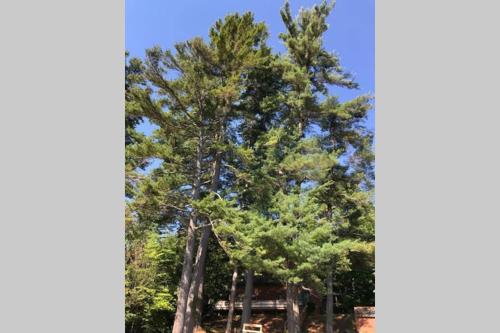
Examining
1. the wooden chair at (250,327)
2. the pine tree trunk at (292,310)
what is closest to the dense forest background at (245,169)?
the pine tree trunk at (292,310)

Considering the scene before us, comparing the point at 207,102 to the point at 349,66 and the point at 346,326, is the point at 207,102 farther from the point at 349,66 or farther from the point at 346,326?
the point at 346,326

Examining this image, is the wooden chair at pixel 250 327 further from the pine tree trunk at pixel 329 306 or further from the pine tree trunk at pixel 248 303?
the pine tree trunk at pixel 329 306

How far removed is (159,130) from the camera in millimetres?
16047

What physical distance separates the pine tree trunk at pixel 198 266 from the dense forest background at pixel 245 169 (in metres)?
0.05

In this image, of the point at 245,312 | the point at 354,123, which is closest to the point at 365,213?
the point at 354,123

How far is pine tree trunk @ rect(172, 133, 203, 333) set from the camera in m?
14.0

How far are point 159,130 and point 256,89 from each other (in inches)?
199

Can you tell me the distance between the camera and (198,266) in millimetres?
16016

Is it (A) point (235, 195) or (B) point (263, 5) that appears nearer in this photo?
(A) point (235, 195)

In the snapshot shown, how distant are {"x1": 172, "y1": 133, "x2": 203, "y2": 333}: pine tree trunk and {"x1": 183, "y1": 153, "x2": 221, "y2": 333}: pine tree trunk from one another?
0.46m

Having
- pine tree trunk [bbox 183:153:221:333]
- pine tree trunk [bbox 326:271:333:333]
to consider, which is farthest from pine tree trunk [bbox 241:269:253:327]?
pine tree trunk [bbox 326:271:333:333]

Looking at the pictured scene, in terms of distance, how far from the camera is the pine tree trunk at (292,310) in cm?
1466

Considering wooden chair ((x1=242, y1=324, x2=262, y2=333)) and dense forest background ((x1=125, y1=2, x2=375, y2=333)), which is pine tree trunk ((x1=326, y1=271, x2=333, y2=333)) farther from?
wooden chair ((x1=242, y1=324, x2=262, y2=333))

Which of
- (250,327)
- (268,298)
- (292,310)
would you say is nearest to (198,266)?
(250,327)
